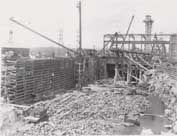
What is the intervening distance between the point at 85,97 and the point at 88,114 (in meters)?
2.46

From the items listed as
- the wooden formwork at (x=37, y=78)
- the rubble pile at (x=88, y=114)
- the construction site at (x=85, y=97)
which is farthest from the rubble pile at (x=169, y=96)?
the wooden formwork at (x=37, y=78)

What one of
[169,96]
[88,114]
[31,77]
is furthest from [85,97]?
[31,77]

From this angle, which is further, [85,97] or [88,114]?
[85,97]

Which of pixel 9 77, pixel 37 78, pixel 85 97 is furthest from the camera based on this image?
pixel 37 78

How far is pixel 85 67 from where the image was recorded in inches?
701

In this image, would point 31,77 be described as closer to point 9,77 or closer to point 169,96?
point 9,77

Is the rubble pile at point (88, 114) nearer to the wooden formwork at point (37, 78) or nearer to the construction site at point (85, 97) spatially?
the construction site at point (85, 97)

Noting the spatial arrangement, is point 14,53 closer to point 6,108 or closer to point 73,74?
point 6,108

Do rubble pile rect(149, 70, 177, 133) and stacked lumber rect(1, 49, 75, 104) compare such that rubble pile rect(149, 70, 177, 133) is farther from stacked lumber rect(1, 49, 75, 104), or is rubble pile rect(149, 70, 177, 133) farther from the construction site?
stacked lumber rect(1, 49, 75, 104)

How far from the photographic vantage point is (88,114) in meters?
8.02

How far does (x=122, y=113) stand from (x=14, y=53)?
9214 millimetres

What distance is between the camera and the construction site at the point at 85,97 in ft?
21.2

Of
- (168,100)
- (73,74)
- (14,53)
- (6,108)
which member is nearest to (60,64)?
(73,74)

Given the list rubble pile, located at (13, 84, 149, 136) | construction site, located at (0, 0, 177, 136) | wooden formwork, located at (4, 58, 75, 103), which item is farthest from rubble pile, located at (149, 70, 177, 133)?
wooden formwork, located at (4, 58, 75, 103)
